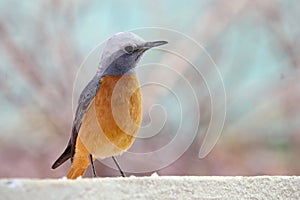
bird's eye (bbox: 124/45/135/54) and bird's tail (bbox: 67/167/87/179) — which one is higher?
bird's eye (bbox: 124/45/135/54)

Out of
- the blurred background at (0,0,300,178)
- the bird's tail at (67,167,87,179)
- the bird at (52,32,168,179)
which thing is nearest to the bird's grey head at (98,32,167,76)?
the bird at (52,32,168,179)

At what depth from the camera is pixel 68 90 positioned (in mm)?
1271

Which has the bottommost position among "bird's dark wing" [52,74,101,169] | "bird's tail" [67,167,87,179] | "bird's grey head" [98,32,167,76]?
"bird's tail" [67,167,87,179]

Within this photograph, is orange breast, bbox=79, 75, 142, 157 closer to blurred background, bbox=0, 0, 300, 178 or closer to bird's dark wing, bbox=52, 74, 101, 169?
bird's dark wing, bbox=52, 74, 101, 169

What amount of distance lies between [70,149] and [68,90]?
2.08ft

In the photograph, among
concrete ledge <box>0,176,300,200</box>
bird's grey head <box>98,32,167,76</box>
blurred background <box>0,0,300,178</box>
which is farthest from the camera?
blurred background <box>0,0,300,178</box>

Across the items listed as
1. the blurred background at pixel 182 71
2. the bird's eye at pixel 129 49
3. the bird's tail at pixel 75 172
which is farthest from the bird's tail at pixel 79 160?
the blurred background at pixel 182 71

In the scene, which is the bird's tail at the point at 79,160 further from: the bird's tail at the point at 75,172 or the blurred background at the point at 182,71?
the blurred background at the point at 182,71

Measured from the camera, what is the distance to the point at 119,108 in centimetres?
59

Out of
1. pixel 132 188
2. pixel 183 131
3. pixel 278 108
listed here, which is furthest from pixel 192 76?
pixel 132 188

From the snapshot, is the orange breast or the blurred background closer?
the orange breast

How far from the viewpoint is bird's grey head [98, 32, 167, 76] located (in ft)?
1.90

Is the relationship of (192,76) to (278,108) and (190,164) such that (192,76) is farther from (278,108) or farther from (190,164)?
(278,108)

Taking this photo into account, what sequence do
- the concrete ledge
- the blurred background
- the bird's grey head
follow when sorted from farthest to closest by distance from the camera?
the blurred background < the bird's grey head < the concrete ledge
